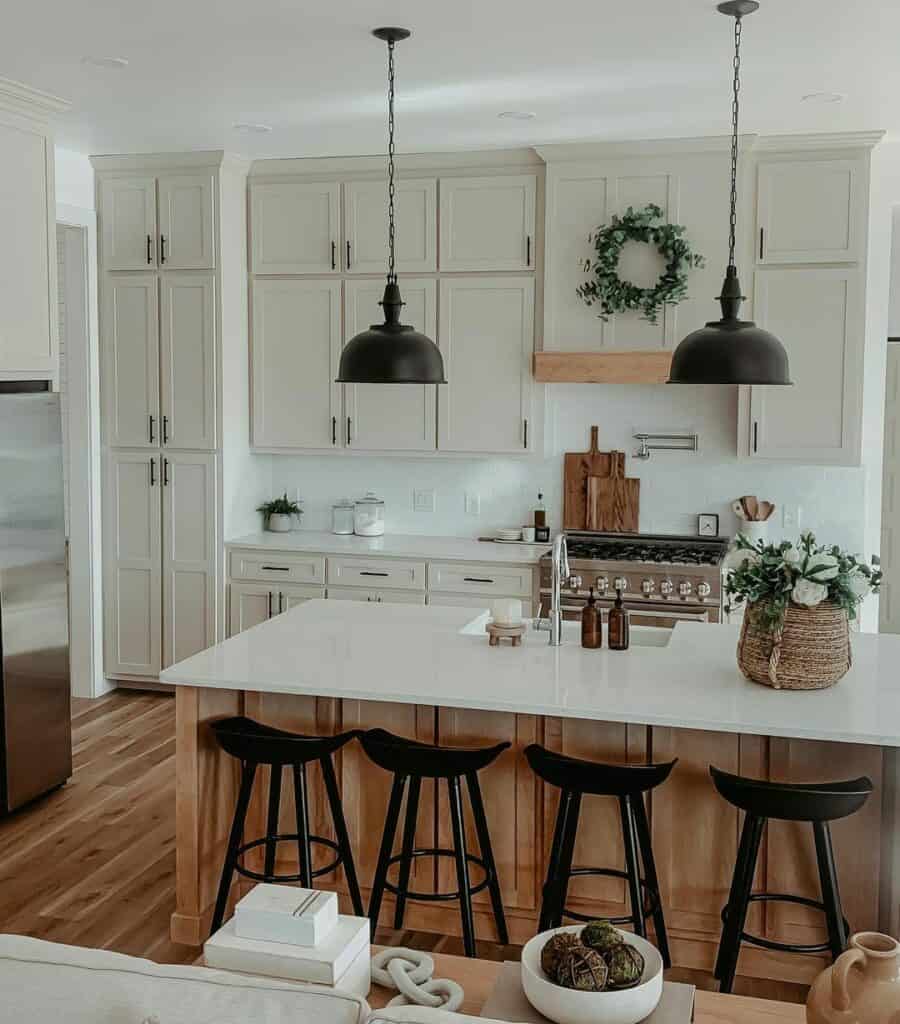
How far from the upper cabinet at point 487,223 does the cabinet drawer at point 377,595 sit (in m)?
1.61

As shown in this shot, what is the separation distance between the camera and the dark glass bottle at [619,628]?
3.75 metres

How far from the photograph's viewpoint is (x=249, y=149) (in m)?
5.71

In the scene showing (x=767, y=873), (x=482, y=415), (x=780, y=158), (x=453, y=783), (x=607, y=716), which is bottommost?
(x=767, y=873)

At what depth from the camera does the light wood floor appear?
3.58 m

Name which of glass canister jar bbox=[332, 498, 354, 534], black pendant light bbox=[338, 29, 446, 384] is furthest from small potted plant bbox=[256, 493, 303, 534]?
black pendant light bbox=[338, 29, 446, 384]

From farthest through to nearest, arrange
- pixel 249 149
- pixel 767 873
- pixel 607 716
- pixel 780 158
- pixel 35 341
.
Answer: pixel 249 149 → pixel 780 158 → pixel 35 341 → pixel 767 873 → pixel 607 716

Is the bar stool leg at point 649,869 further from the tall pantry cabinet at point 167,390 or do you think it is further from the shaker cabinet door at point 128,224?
the shaker cabinet door at point 128,224

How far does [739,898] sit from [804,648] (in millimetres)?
689

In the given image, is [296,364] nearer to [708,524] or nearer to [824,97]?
[708,524]

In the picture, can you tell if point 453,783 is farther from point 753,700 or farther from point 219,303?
point 219,303

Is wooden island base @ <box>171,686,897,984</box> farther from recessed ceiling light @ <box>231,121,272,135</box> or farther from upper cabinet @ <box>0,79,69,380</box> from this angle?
recessed ceiling light @ <box>231,121,272,135</box>

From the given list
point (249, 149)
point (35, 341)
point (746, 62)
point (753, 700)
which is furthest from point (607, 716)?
point (249, 149)

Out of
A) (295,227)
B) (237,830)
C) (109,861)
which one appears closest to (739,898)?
(237,830)

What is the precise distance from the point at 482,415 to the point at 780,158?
1.81 m
